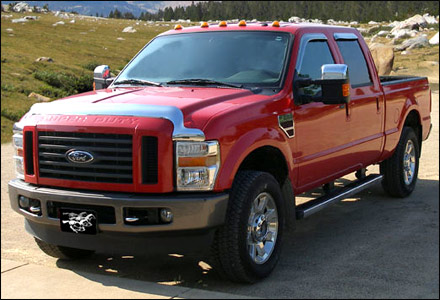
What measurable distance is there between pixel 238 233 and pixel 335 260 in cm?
122

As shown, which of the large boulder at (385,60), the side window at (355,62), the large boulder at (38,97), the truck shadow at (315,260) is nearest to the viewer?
the truck shadow at (315,260)

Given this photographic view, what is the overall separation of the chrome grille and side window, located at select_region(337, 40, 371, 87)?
3019 millimetres

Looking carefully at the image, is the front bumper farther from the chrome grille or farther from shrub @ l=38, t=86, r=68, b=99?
shrub @ l=38, t=86, r=68, b=99

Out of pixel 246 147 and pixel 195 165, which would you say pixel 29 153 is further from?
pixel 246 147

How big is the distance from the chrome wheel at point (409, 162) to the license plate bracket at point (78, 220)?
462 cm

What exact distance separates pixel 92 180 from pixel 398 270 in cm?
244

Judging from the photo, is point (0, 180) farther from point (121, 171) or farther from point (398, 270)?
point (398, 270)

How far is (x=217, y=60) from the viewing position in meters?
6.18

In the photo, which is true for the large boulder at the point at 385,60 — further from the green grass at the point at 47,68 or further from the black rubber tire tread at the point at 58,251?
the black rubber tire tread at the point at 58,251

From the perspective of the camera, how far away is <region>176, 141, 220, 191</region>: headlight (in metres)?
4.76

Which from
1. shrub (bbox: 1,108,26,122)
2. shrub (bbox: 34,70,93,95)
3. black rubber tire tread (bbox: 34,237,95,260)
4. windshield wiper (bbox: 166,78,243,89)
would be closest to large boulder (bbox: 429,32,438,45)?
shrub (bbox: 34,70,93,95)

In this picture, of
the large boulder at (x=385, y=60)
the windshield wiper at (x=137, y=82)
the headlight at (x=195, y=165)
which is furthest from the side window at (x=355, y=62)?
the large boulder at (x=385, y=60)

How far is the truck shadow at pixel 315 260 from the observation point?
521 centimetres

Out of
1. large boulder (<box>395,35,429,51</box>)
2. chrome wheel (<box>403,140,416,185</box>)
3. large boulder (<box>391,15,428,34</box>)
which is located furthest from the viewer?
large boulder (<box>391,15,428,34</box>)
